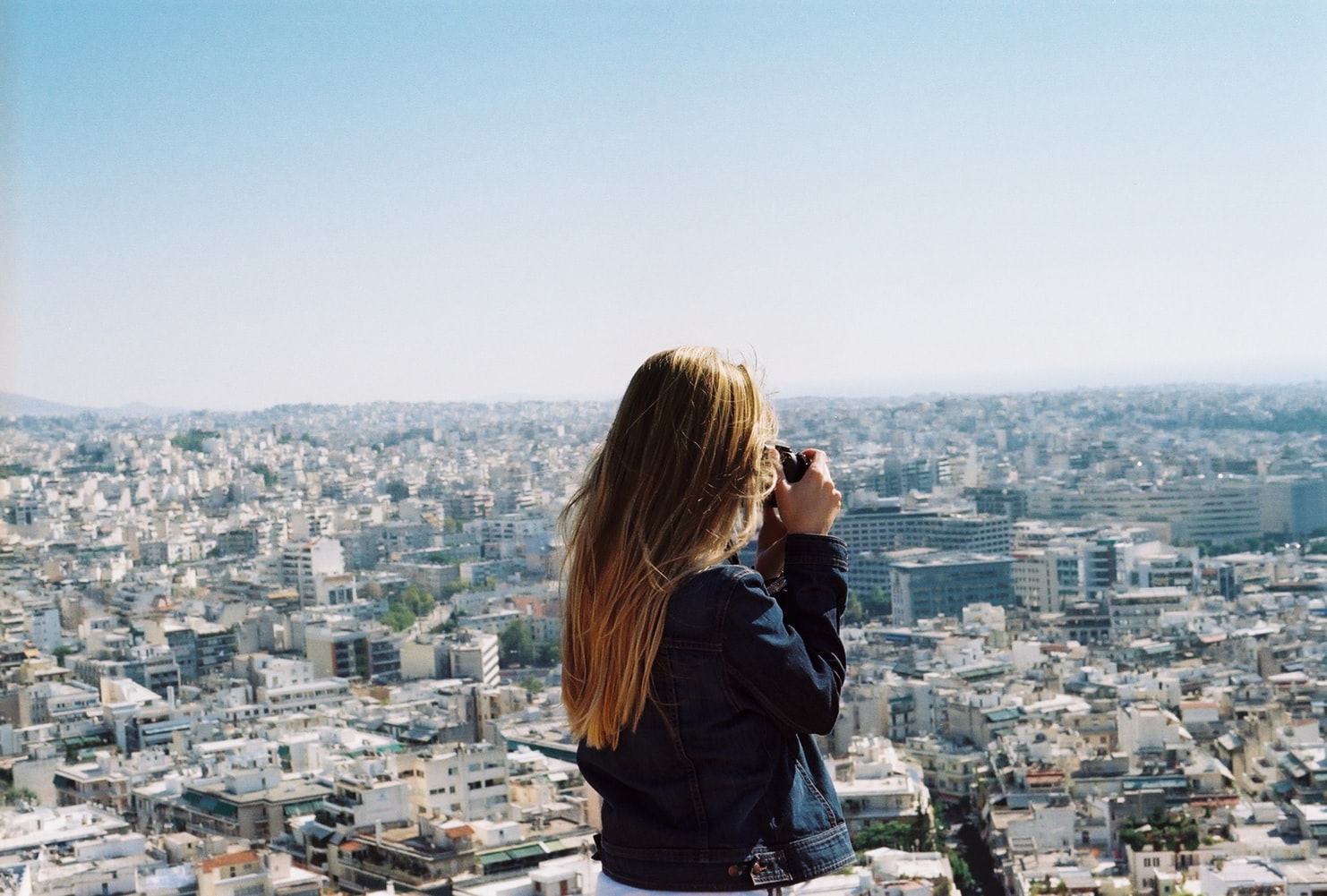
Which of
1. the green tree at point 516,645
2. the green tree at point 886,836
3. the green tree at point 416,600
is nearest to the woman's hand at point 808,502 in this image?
the green tree at point 886,836

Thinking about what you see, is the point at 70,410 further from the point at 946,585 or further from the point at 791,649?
the point at 791,649

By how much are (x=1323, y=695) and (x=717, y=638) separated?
8010 mm

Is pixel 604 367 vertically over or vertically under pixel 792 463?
over

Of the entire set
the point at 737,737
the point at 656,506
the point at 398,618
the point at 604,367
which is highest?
the point at 604,367

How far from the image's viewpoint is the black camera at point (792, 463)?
79cm

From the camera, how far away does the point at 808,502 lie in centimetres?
78

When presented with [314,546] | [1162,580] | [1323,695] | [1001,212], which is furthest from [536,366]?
[1323,695]

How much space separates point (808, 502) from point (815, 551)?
3cm

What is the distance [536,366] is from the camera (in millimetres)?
12703

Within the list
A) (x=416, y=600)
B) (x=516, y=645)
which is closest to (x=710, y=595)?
(x=516, y=645)

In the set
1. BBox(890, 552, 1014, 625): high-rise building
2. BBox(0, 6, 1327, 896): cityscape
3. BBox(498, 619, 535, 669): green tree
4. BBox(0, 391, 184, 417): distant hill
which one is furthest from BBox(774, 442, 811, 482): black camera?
BBox(890, 552, 1014, 625): high-rise building

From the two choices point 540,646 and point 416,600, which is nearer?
point 540,646

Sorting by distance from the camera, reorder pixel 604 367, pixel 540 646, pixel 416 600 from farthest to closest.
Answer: pixel 416 600 < pixel 604 367 < pixel 540 646

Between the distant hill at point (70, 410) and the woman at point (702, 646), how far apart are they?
399 inches
